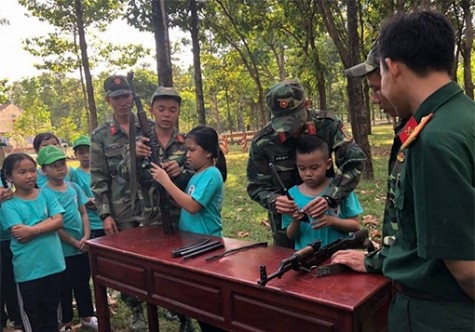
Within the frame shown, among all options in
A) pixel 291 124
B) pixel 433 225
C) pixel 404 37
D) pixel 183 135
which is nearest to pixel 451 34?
pixel 404 37

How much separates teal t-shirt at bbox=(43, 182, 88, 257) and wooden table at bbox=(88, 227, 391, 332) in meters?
0.84

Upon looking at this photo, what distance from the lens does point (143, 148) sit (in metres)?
3.11

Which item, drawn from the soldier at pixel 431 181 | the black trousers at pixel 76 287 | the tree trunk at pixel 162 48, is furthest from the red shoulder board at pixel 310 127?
the tree trunk at pixel 162 48

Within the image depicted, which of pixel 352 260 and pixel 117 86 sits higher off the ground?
pixel 117 86

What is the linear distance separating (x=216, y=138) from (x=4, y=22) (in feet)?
35.2

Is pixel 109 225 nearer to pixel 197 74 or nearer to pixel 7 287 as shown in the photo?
pixel 7 287

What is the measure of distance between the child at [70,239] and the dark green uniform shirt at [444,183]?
10.3ft

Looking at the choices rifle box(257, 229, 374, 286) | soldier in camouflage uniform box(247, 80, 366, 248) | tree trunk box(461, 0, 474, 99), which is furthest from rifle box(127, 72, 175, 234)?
tree trunk box(461, 0, 474, 99)

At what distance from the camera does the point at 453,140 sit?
3.74 ft

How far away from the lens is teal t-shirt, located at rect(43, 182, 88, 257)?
362cm

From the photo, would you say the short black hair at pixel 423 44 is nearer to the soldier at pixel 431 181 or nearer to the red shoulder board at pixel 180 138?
the soldier at pixel 431 181

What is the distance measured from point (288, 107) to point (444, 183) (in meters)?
1.59

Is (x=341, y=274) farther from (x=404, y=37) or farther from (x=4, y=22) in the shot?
(x=4, y=22)

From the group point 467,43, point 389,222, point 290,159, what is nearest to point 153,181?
point 290,159
